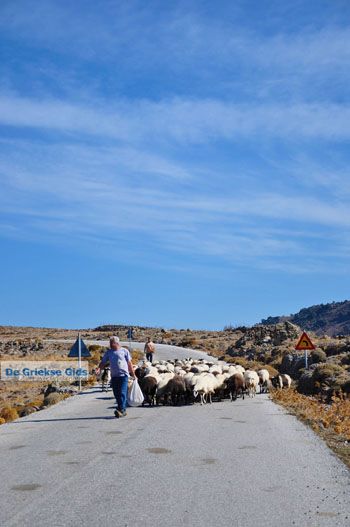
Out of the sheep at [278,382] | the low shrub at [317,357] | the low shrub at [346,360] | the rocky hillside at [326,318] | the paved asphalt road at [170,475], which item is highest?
the rocky hillside at [326,318]

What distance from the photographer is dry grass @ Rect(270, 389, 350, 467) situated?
456 inches

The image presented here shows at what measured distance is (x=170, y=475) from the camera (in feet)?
28.2

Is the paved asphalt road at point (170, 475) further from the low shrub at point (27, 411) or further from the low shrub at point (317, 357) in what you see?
the low shrub at point (317, 357)

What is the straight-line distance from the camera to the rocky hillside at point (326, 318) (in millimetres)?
155625

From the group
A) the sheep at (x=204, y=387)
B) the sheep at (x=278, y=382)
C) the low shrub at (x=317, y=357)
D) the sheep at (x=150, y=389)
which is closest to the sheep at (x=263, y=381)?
the sheep at (x=278, y=382)

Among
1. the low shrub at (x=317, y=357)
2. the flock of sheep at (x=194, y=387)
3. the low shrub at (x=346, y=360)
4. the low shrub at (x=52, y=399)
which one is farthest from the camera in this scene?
the low shrub at (x=317, y=357)

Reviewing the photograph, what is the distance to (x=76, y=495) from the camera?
7.48 meters

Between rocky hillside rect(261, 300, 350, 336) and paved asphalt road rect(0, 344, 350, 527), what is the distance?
13967cm

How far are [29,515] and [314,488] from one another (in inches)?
133

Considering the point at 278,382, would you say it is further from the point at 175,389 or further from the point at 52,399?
the point at 52,399

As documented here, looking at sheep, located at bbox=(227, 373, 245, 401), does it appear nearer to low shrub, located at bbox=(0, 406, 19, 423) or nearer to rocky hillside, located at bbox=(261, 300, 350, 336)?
low shrub, located at bbox=(0, 406, 19, 423)

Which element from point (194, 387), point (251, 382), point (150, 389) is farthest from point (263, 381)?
point (150, 389)

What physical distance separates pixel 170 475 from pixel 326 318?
534 ft

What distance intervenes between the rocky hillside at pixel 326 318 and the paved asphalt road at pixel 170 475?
139671 millimetres
